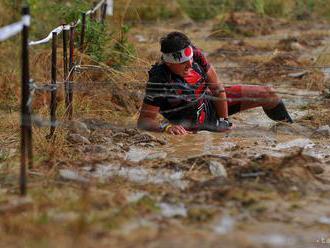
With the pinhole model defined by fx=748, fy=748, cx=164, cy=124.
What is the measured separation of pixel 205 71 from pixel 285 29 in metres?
8.71

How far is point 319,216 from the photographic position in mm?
4117

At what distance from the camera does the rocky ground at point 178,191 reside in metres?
3.62

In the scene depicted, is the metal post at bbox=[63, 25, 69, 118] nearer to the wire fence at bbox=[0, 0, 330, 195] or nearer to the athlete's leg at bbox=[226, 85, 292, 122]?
the wire fence at bbox=[0, 0, 330, 195]

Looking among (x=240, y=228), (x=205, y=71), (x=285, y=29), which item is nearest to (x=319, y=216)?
(x=240, y=228)

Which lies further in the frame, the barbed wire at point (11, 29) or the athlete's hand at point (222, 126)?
the athlete's hand at point (222, 126)

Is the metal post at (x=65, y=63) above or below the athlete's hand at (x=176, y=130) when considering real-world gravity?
above

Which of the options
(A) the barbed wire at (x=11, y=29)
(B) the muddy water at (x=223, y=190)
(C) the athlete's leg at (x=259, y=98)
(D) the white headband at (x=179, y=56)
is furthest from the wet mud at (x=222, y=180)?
(A) the barbed wire at (x=11, y=29)

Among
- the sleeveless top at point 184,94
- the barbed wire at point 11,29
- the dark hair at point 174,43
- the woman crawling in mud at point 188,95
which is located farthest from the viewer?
the sleeveless top at point 184,94

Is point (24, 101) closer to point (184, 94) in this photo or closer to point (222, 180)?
point (222, 180)

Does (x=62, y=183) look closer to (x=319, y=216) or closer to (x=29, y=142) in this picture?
(x=29, y=142)

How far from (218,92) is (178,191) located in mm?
2084

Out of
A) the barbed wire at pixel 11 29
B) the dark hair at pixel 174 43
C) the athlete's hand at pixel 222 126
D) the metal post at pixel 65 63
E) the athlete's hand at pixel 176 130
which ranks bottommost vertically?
the athlete's hand at pixel 222 126

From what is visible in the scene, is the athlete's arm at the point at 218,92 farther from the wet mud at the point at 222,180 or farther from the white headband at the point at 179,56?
the white headband at the point at 179,56

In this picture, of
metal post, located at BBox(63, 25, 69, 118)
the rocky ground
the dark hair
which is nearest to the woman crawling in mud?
the dark hair
